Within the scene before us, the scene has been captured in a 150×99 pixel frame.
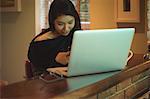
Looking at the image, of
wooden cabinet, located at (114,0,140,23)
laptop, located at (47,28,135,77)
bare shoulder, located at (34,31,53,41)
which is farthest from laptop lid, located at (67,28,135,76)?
wooden cabinet, located at (114,0,140,23)

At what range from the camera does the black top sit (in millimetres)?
1857

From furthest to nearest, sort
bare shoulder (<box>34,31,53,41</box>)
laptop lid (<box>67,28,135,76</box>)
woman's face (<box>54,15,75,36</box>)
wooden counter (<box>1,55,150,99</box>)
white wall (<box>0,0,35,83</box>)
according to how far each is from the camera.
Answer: white wall (<box>0,0,35,83</box>) → bare shoulder (<box>34,31,53,41</box>) → woman's face (<box>54,15,75,36</box>) → laptop lid (<box>67,28,135,76</box>) → wooden counter (<box>1,55,150,99</box>)

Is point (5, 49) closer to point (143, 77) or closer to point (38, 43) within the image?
point (38, 43)

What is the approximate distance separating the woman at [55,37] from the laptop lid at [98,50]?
496 millimetres

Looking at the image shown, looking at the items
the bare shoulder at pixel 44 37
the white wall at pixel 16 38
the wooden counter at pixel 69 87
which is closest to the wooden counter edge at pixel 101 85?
the wooden counter at pixel 69 87

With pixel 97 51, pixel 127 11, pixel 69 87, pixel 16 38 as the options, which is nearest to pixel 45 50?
pixel 97 51

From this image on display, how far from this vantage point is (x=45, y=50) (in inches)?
75.2

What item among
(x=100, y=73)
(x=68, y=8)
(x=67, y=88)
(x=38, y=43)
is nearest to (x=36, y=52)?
(x=38, y=43)

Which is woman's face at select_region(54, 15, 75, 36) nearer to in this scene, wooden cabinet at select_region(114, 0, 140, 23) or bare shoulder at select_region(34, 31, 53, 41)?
bare shoulder at select_region(34, 31, 53, 41)

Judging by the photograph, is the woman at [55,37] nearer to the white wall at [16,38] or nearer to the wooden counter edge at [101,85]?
the wooden counter edge at [101,85]

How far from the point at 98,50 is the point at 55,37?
0.72 m

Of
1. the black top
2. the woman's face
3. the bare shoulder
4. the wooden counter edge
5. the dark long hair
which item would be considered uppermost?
the dark long hair

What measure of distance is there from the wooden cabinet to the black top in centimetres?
129

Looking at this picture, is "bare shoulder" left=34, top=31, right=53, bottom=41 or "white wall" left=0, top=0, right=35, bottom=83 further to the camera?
"white wall" left=0, top=0, right=35, bottom=83
